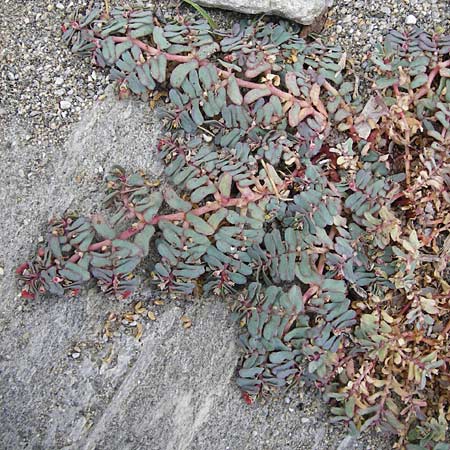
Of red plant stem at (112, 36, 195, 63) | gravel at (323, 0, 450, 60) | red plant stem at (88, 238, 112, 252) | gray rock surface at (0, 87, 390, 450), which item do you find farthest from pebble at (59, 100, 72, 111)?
gravel at (323, 0, 450, 60)

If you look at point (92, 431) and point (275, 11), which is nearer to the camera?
point (92, 431)

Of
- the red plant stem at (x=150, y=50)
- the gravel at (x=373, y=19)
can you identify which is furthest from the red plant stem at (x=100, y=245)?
the gravel at (x=373, y=19)

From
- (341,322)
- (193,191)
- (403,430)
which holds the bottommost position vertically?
(403,430)

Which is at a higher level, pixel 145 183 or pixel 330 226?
pixel 145 183

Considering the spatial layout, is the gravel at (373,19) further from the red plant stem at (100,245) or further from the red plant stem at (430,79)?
the red plant stem at (100,245)

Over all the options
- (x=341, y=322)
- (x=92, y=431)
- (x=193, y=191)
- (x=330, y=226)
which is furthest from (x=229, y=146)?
(x=92, y=431)

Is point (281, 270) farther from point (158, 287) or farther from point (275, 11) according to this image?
point (275, 11)

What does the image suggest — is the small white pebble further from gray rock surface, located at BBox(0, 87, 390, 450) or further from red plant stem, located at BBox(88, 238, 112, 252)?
red plant stem, located at BBox(88, 238, 112, 252)

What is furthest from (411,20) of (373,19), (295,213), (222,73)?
(295,213)
